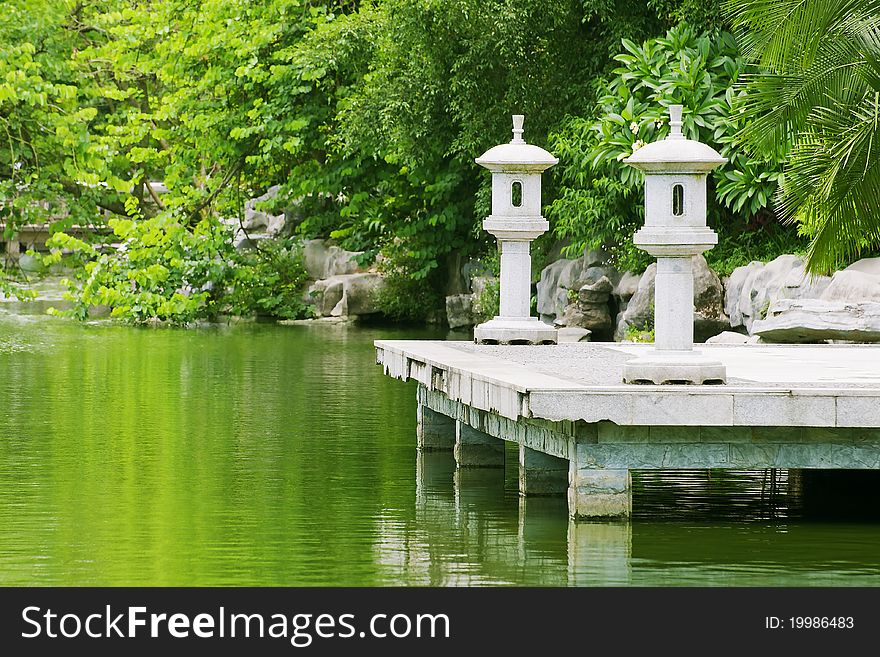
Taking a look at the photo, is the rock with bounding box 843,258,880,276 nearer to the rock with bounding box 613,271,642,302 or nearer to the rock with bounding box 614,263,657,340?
the rock with bounding box 614,263,657,340

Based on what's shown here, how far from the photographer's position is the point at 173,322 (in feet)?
101

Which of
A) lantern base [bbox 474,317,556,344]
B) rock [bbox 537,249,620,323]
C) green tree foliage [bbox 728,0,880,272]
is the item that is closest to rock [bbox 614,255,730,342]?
rock [bbox 537,249,620,323]

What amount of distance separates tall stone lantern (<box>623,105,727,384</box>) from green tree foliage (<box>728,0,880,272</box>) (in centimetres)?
462

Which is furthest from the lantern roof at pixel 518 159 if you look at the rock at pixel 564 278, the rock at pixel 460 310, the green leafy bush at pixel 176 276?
the green leafy bush at pixel 176 276

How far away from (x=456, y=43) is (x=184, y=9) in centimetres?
820

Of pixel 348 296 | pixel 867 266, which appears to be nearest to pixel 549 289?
pixel 348 296

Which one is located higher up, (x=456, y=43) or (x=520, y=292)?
(x=456, y=43)

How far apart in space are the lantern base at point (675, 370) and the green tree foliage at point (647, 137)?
11.6 meters

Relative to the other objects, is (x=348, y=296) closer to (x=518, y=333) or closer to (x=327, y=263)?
(x=327, y=263)

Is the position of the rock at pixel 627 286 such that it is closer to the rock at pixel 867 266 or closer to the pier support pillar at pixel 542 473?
the rock at pixel 867 266

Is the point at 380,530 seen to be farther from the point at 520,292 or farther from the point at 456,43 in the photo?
the point at 456,43

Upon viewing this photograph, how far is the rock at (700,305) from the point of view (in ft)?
72.1
